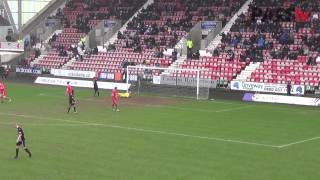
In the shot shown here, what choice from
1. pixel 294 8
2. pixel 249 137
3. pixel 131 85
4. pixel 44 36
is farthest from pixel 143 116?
pixel 44 36

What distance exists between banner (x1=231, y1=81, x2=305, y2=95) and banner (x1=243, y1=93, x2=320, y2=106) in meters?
1.32

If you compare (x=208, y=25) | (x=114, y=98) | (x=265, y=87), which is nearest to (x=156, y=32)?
(x=208, y=25)

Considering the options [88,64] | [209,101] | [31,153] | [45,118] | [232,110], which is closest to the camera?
[31,153]

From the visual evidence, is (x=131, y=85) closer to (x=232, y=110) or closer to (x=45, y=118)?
(x=232, y=110)

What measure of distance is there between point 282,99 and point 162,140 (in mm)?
20506

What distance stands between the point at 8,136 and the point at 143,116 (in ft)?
36.1

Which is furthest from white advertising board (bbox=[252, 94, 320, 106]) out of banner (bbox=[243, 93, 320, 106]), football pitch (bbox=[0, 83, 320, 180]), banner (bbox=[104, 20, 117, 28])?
banner (bbox=[104, 20, 117, 28])

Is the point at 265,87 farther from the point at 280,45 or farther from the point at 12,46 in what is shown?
the point at 12,46

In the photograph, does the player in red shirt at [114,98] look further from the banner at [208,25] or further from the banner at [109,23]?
the banner at [109,23]

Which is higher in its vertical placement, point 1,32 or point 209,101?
point 1,32

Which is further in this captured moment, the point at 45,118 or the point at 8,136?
the point at 45,118

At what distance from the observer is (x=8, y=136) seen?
98.1ft

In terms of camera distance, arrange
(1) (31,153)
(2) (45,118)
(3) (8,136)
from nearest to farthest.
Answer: (1) (31,153) → (3) (8,136) → (2) (45,118)
